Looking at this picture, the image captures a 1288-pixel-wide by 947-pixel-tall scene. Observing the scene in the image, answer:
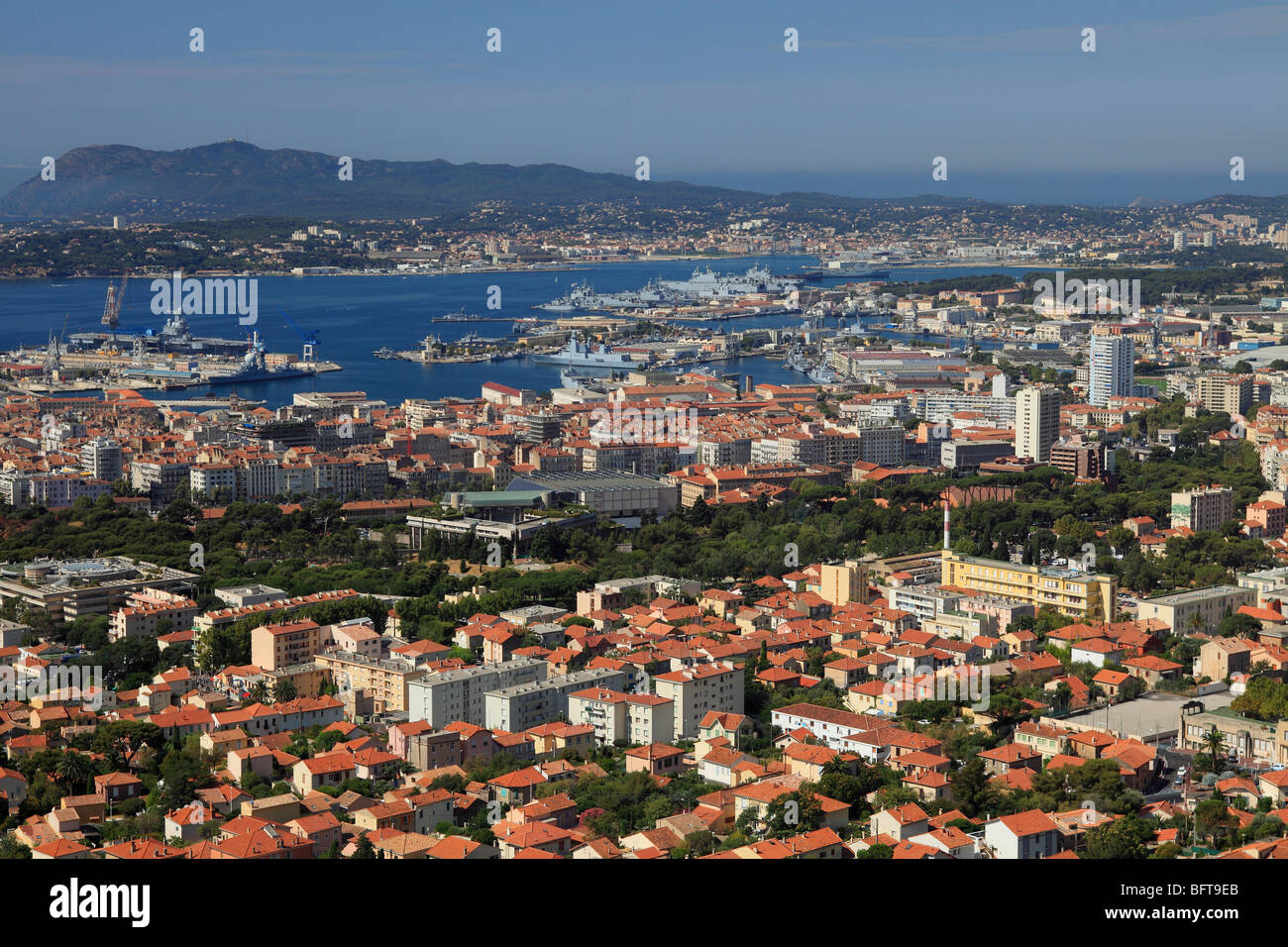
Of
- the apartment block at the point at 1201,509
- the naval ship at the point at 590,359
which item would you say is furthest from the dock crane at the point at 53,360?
the apartment block at the point at 1201,509

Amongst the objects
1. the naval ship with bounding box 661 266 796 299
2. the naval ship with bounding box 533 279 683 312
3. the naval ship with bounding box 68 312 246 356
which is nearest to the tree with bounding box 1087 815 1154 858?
the naval ship with bounding box 68 312 246 356

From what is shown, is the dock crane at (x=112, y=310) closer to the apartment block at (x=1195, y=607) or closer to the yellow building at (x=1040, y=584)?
the yellow building at (x=1040, y=584)

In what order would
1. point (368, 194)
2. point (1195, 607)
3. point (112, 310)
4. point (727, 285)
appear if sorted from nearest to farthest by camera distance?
point (1195, 607), point (112, 310), point (727, 285), point (368, 194)

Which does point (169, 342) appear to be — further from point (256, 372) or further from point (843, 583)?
point (843, 583)

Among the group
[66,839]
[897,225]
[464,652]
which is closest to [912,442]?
[464,652]

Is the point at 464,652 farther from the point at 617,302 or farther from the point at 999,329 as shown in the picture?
the point at 617,302

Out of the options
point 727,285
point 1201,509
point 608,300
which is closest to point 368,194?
point 727,285
